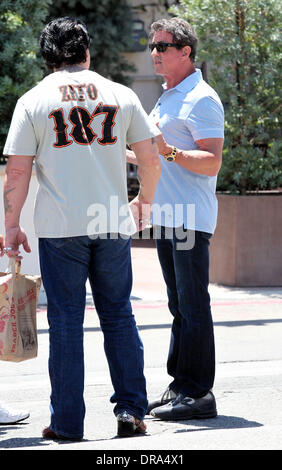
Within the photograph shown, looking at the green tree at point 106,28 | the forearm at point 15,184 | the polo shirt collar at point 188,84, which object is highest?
the green tree at point 106,28

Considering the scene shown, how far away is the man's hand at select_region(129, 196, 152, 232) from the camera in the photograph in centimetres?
430

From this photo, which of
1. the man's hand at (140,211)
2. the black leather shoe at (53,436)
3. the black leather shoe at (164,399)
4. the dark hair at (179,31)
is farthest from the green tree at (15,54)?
the black leather shoe at (53,436)

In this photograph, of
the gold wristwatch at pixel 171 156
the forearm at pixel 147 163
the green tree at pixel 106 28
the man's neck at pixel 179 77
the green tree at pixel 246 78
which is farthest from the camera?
the green tree at pixel 106 28

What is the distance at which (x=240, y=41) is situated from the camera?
29.8 feet

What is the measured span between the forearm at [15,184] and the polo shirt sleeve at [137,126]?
49 centimetres

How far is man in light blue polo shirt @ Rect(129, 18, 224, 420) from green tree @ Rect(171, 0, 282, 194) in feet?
14.6

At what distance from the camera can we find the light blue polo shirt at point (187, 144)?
14.8ft

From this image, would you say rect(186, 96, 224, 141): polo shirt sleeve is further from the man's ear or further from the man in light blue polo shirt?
the man's ear

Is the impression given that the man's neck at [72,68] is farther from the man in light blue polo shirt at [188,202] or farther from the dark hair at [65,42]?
the man in light blue polo shirt at [188,202]

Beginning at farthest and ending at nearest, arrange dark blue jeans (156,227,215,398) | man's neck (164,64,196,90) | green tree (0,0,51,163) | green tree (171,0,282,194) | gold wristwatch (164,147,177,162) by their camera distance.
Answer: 1. green tree (171,0,282,194)
2. green tree (0,0,51,163)
3. man's neck (164,64,196,90)
4. dark blue jeans (156,227,215,398)
5. gold wristwatch (164,147,177,162)

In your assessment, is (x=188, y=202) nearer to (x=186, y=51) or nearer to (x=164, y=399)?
(x=186, y=51)

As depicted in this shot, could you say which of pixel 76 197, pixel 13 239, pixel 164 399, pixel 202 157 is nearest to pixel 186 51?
pixel 202 157

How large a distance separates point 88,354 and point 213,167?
85.4 inches

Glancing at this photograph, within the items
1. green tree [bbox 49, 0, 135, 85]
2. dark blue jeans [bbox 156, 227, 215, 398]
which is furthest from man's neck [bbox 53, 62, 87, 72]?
green tree [bbox 49, 0, 135, 85]
